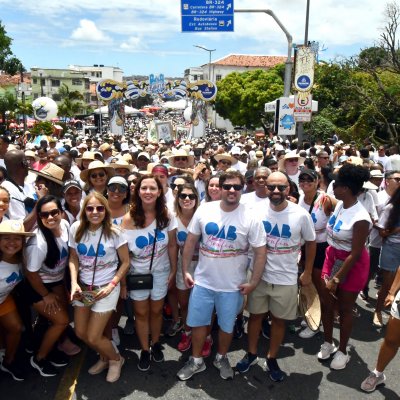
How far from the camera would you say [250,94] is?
4075 cm

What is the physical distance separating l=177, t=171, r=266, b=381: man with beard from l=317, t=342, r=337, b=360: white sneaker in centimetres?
99

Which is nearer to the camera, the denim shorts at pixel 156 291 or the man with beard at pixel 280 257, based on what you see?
the man with beard at pixel 280 257

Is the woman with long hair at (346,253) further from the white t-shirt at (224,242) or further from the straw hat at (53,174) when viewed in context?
the straw hat at (53,174)

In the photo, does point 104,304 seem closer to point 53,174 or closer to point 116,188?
point 116,188

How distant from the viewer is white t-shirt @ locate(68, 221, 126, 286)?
3318mm

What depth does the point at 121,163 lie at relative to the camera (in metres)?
5.64

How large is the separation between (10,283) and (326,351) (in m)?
3.05

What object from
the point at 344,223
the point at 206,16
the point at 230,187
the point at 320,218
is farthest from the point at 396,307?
the point at 206,16

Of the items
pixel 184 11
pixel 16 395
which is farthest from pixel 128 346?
pixel 184 11

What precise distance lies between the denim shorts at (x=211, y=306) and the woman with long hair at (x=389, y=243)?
2016 millimetres

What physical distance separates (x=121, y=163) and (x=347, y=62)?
765 inches

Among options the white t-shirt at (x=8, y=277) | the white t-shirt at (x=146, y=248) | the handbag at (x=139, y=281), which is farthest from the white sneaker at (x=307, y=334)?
the white t-shirt at (x=8, y=277)

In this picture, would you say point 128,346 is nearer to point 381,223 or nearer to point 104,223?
point 104,223

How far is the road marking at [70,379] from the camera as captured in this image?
3279 mm
